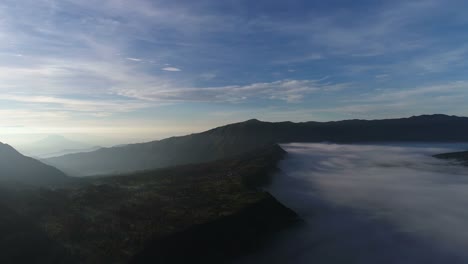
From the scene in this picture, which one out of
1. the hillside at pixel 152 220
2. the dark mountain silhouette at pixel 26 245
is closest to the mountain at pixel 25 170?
the hillside at pixel 152 220

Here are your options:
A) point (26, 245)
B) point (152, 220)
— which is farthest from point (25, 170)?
point (26, 245)

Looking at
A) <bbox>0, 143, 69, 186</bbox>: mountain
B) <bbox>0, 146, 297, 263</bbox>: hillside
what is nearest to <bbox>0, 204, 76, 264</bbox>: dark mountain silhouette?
<bbox>0, 146, 297, 263</bbox>: hillside

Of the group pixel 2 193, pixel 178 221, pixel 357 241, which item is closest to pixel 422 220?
pixel 357 241

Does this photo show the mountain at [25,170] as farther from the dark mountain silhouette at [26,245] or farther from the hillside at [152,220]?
the dark mountain silhouette at [26,245]

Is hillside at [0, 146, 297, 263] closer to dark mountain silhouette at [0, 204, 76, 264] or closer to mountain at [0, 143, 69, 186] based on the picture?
dark mountain silhouette at [0, 204, 76, 264]

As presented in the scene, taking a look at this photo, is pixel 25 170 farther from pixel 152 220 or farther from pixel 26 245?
pixel 26 245

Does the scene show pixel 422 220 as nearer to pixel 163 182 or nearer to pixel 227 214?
pixel 227 214
